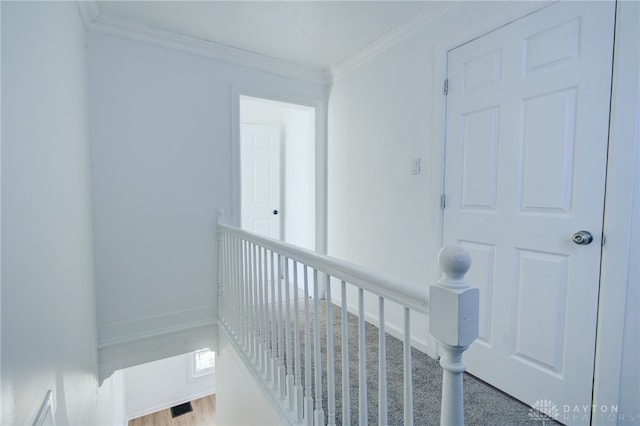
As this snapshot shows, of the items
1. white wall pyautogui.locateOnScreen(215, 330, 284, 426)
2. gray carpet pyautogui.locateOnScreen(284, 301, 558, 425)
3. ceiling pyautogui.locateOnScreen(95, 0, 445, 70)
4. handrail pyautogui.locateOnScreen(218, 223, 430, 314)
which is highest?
ceiling pyautogui.locateOnScreen(95, 0, 445, 70)

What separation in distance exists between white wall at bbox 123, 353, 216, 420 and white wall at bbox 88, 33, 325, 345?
10.1ft

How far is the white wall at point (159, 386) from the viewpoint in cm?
464

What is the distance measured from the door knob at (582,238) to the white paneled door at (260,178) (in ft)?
10.1

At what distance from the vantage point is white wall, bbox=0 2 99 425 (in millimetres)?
788

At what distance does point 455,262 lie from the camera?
2.10 ft

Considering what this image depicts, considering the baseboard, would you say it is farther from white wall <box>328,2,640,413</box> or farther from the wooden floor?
the wooden floor

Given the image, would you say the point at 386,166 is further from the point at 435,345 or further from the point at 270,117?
the point at 270,117

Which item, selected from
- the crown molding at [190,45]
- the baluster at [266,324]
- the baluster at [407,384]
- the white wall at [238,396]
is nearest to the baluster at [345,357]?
the baluster at [407,384]

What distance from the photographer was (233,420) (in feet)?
8.07

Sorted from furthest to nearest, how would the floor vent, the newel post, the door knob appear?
the floor vent < the door knob < the newel post

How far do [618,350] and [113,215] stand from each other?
2859mm

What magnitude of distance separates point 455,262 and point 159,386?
5626mm

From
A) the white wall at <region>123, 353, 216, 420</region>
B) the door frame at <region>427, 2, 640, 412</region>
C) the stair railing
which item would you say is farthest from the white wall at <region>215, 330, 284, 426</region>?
the white wall at <region>123, 353, 216, 420</region>

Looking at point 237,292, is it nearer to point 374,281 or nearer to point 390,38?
point 374,281
